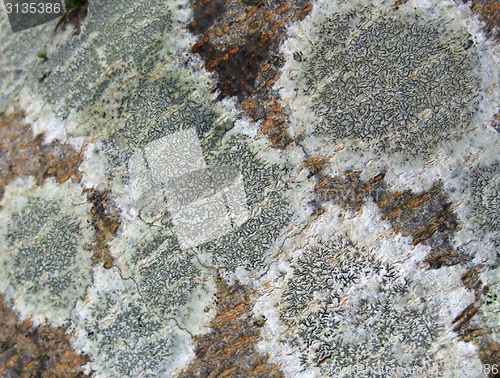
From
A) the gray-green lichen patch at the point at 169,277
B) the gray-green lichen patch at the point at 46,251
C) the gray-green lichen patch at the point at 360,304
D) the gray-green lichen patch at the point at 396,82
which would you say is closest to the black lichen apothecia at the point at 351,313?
the gray-green lichen patch at the point at 360,304

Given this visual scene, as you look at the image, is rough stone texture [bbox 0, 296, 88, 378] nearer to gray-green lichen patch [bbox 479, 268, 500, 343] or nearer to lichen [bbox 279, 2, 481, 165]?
lichen [bbox 279, 2, 481, 165]

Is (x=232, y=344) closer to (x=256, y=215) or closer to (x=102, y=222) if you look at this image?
(x=256, y=215)
